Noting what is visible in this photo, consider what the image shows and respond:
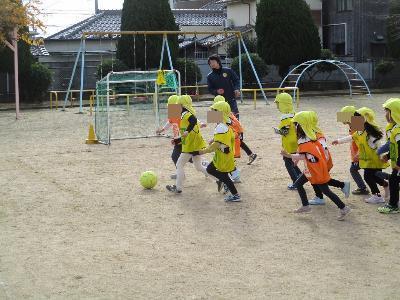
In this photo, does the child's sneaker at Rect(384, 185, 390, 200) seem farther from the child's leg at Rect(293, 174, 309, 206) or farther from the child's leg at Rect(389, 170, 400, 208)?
the child's leg at Rect(293, 174, 309, 206)

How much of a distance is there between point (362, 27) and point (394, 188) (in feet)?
103

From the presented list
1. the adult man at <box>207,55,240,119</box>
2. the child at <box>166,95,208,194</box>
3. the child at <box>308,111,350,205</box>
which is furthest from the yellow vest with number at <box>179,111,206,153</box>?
the adult man at <box>207,55,240,119</box>

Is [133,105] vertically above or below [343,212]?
above

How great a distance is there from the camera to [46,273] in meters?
5.90

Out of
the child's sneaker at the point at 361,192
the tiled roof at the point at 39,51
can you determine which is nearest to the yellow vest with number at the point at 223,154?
the child's sneaker at the point at 361,192

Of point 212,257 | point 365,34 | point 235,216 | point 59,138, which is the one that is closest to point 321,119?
point 59,138

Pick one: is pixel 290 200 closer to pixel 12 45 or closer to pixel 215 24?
pixel 12 45

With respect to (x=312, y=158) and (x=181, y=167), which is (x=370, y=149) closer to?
(x=312, y=158)

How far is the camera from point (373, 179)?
8.51 m

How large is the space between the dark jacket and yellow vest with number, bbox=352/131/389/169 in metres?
4.11

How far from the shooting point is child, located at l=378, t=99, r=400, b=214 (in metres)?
7.71

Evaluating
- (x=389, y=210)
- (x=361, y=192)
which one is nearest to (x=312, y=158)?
(x=389, y=210)

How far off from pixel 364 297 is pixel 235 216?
2899 mm

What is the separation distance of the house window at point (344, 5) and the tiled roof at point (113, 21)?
25.1ft
